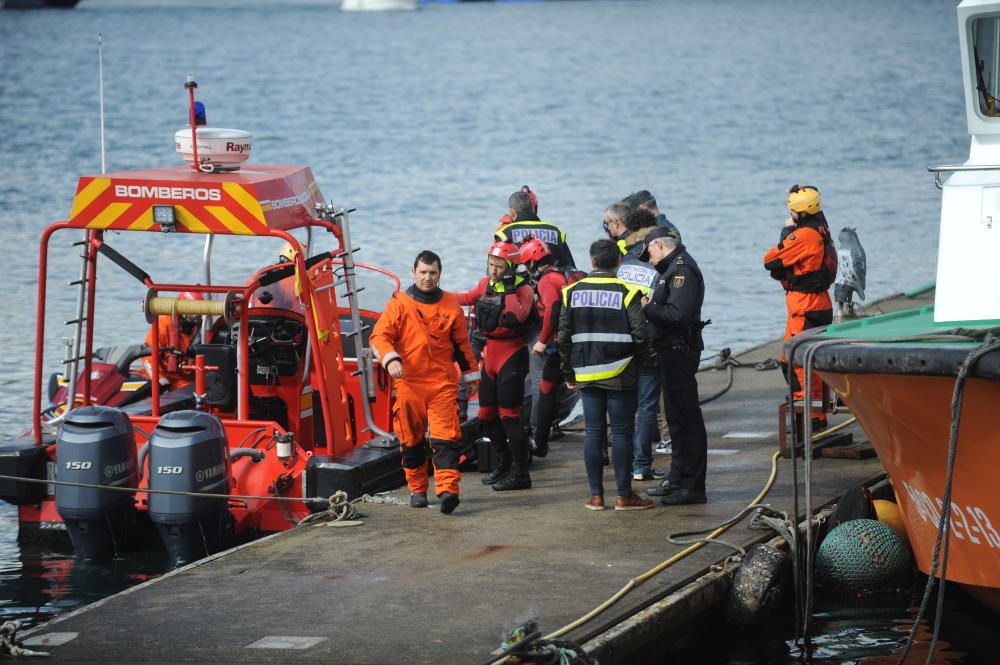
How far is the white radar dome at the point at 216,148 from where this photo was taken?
1005 centimetres

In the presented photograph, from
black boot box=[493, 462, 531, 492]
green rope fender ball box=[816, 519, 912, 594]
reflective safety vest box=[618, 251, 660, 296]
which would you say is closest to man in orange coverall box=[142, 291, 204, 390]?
black boot box=[493, 462, 531, 492]

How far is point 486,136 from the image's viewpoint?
5078 centimetres

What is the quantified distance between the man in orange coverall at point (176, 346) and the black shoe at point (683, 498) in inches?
151

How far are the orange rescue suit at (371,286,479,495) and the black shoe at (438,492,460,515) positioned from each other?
3cm

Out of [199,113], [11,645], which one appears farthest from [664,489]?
[11,645]

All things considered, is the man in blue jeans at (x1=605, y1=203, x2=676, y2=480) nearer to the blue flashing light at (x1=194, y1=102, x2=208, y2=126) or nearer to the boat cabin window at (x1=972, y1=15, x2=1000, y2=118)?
the boat cabin window at (x1=972, y1=15, x2=1000, y2=118)

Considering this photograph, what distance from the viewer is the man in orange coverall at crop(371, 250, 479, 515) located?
30.2 feet

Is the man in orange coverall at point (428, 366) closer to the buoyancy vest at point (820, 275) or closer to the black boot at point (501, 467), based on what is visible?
the black boot at point (501, 467)

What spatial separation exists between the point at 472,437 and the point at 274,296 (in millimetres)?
1647

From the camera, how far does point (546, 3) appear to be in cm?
16850

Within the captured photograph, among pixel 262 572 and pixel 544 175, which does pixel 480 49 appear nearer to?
pixel 544 175

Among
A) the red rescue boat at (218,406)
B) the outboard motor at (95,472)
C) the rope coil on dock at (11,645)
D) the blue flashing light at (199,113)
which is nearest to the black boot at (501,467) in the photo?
the red rescue boat at (218,406)

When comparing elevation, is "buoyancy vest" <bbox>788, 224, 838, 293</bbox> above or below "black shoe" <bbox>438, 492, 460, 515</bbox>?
above

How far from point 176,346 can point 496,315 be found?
299cm
